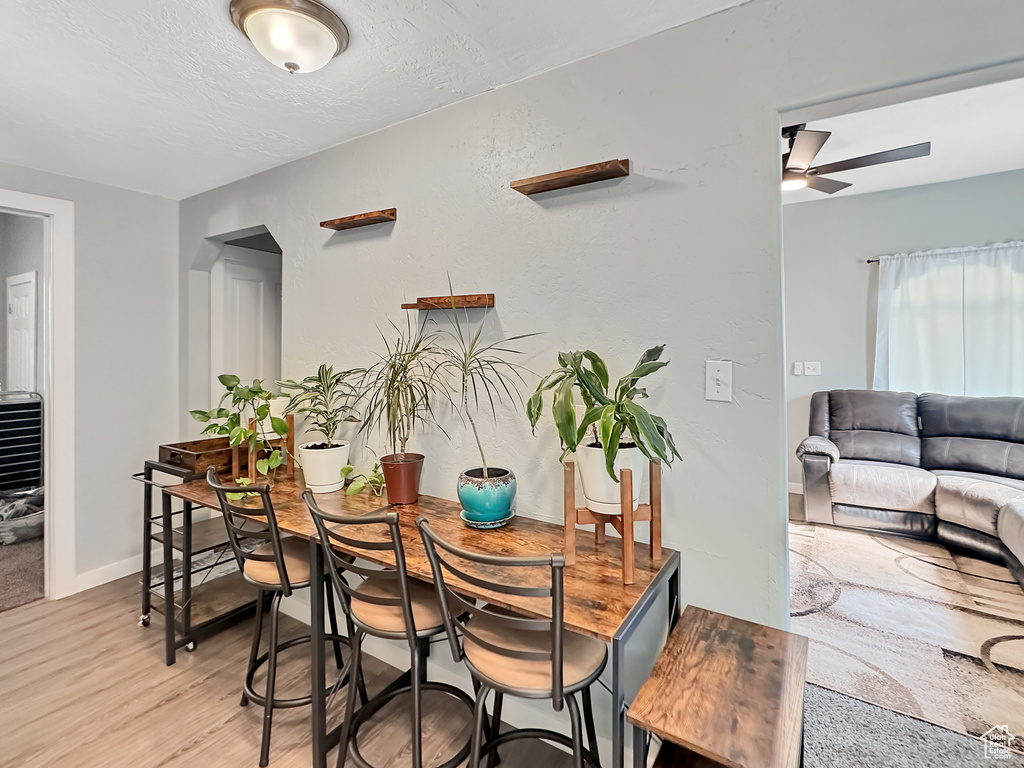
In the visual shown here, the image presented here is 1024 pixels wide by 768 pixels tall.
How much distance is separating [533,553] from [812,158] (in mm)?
2794

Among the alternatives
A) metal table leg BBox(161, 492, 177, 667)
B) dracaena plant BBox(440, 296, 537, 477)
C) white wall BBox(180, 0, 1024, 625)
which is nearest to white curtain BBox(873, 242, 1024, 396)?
white wall BBox(180, 0, 1024, 625)

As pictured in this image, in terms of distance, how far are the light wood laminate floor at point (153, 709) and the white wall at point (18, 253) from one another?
202 cm

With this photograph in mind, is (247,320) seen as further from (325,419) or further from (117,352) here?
(325,419)

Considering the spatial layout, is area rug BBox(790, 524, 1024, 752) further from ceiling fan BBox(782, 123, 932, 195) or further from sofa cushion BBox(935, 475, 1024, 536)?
ceiling fan BBox(782, 123, 932, 195)

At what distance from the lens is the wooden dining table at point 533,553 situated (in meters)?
1.11

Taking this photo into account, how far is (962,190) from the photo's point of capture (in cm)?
384

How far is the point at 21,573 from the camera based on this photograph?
10.1 ft

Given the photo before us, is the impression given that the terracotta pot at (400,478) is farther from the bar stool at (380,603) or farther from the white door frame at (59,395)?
the white door frame at (59,395)

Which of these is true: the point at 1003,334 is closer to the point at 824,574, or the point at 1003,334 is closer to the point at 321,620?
the point at 824,574

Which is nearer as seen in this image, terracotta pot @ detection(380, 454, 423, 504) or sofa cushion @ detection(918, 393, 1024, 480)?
terracotta pot @ detection(380, 454, 423, 504)

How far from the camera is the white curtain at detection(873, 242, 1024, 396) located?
3639mm

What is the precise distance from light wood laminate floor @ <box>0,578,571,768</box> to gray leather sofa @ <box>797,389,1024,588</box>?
3.04 metres

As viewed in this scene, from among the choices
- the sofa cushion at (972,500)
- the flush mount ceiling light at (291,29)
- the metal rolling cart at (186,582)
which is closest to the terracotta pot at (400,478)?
the metal rolling cart at (186,582)

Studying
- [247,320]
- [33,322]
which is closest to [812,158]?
[247,320]
